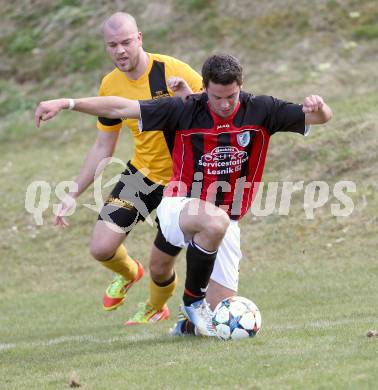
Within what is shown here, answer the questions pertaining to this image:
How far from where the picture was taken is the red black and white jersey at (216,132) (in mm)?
7551

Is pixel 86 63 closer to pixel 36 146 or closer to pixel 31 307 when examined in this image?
pixel 36 146

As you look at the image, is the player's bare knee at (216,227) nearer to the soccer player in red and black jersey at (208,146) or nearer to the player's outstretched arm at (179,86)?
the soccer player in red and black jersey at (208,146)

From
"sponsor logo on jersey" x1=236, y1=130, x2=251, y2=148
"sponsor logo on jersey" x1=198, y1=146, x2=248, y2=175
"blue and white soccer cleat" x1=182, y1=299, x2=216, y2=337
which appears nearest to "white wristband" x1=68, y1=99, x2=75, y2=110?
"sponsor logo on jersey" x1=198, y1=146, x2=248, y2=175

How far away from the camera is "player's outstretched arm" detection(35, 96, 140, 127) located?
6977mm

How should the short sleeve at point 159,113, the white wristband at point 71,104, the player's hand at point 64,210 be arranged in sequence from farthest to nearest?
the player's hand at point 64,210 → the short sleeve at point 159,113 → the white wristband at point 71,104

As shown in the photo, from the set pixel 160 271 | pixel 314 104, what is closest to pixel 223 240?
pixel 160 271

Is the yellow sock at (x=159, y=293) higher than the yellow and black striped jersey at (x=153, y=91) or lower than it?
lower

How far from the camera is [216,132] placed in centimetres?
755

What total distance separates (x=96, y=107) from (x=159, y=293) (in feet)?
8.03

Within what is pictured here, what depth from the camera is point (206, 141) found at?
7.57 metres

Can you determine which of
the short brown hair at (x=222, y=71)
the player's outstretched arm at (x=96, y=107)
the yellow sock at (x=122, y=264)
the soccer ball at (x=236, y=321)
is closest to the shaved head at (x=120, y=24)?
the player's outstretched arm at (x=96, y=107)

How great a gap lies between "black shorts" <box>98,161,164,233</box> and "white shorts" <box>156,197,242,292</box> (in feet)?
3.18

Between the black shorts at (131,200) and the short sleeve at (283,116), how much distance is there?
1.65 meters

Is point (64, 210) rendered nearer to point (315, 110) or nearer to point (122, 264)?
point (122, 264)
